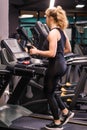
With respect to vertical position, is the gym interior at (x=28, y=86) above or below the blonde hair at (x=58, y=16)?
below

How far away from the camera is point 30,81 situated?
5109 mm

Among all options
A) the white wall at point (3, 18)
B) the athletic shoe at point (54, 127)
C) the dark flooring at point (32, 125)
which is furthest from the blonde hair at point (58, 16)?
the white wall at point (3, 18)

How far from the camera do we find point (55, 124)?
4.01 meters

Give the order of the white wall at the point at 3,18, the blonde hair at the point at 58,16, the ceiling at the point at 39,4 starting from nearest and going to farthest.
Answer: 1. the blonde hair at the point at 58,16
2. the white wall at the point at 3,18
3. the ceiling at the point at 39,4

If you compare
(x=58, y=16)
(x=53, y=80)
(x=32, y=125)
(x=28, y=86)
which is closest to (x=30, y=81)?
(x=28, y=86)

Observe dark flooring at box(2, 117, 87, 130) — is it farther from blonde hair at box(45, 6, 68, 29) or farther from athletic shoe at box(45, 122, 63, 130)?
blonde hair at box(45, 6, 68, 29)

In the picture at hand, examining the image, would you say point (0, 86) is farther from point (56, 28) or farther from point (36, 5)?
point (36, 5)

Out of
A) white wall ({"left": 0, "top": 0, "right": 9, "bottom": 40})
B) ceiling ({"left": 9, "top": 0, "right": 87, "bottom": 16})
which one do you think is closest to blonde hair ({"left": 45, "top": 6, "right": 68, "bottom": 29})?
white wall ({"left": 0, "top": 0, "right": 9, "bottom": 40})

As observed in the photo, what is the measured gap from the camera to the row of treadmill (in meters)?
4.21

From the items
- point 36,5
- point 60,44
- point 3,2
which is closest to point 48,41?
point 60,44

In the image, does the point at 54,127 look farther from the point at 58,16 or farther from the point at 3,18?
the point at 3,18

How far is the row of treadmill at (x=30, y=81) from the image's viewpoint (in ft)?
13.8

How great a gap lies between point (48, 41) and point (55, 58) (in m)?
0.21

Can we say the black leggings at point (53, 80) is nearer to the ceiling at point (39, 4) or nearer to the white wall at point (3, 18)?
the white wall at point (3, 18)
